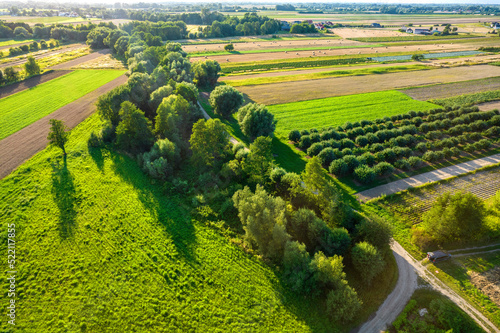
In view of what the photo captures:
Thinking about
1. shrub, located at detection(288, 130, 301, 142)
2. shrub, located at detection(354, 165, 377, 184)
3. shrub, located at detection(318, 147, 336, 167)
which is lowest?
shrub, located at detection(354, 165, 377, 184)

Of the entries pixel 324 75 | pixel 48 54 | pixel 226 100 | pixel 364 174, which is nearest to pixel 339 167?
pixel 364 174

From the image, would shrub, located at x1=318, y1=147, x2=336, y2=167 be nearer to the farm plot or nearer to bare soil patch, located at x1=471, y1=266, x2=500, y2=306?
the farm plot

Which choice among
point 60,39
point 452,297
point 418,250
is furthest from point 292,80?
point 60,39

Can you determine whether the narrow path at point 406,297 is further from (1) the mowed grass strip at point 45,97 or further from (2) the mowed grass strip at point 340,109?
(1) the mowed grass strip at point 45,97

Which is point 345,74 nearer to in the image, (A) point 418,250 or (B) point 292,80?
(B) point 292,80

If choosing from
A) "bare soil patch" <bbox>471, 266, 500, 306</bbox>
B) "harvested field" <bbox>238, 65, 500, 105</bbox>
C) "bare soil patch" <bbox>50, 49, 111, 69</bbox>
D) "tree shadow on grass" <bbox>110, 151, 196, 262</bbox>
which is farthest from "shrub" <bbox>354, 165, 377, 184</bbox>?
"bare soil patch" <bbox>50, 49, 111, 69</bbox>

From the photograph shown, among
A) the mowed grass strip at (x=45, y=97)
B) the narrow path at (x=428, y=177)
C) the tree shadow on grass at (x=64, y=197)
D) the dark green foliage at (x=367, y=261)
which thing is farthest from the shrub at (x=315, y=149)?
the mowed grass strip at (x=45, y=97)

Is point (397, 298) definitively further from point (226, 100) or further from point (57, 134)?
point (57, 134)
